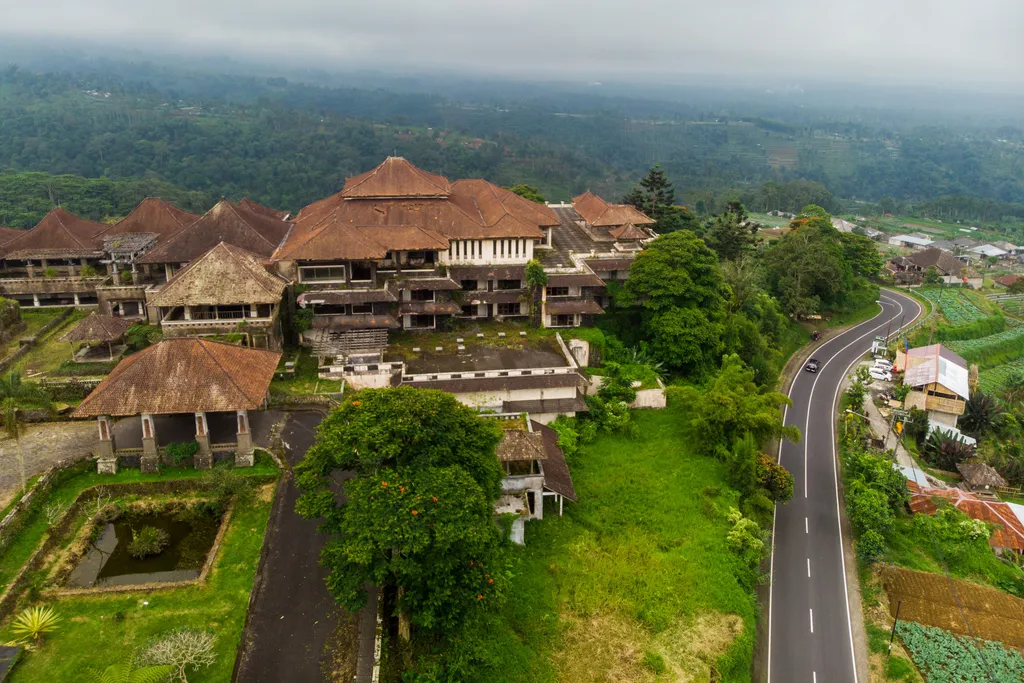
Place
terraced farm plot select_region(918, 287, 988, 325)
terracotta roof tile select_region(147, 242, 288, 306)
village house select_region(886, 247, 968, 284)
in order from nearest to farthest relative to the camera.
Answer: terracotta roof tile select_region(147, 242, 288, 306) < terraced farm plot select_region(918, 287, 988, 325) < village house select_region(886, 247, 968, 284)

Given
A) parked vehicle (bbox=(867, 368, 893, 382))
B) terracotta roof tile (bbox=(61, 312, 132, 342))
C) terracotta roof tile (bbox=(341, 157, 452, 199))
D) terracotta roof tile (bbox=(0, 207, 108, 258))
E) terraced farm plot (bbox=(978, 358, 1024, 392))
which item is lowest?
terraced farm plot (bbox=(978, 358, 1024, 392))

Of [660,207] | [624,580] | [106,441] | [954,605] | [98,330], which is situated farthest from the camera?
[660,207]

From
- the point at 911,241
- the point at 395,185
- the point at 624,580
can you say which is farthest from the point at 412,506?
the point at 911,241

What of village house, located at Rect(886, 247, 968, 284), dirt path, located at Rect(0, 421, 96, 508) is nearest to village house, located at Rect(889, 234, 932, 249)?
village house, located at Rect(886, 247, 968, 284)

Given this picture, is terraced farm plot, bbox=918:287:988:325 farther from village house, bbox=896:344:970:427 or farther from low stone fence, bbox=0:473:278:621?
low stone fence, bbox=0:473:278:621

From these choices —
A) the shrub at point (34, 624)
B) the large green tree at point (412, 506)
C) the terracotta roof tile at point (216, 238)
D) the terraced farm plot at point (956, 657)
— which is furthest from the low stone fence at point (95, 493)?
the terraced farm plot at point (956, 657)

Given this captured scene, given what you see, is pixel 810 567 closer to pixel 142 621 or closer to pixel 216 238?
pixel 142 621

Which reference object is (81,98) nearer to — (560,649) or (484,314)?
(484,314)
